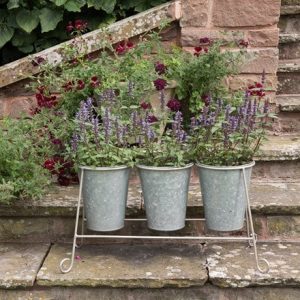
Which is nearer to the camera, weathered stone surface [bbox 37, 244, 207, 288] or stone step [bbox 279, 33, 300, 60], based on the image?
weathered stone surface [bbox 37, 244, 207, 288]

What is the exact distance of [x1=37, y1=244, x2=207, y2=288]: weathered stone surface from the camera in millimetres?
2521

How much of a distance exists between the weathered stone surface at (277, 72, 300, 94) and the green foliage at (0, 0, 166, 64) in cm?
110

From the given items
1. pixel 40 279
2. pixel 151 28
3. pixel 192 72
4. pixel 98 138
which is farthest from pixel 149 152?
pixel 151 28

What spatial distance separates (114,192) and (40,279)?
0.53 m

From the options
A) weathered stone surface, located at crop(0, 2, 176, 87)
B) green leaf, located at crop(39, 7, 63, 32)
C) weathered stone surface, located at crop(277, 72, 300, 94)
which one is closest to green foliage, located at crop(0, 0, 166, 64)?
green leaf, located at crop(39, 7, 63, 32)

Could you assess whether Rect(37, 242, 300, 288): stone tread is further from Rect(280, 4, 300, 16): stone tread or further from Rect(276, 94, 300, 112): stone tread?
Rect(280, 4, 300, 16): stone tread

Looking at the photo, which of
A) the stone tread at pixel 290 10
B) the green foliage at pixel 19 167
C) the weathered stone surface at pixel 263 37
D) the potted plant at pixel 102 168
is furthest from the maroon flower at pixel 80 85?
the stone tread at pixel 290 10

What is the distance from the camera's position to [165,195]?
263 centimetres

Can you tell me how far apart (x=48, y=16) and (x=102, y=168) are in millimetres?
1736

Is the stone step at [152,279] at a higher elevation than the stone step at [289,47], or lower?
lower

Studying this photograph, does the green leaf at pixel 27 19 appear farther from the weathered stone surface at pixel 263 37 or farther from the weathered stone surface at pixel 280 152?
the weathered stone surface at pixel 280 152

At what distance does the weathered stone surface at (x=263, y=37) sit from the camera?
378 centimetres

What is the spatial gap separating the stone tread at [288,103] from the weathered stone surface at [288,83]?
0.12 meters

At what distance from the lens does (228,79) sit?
152 inches
